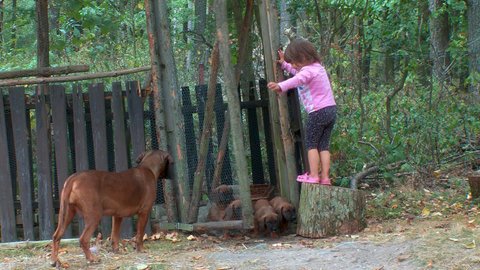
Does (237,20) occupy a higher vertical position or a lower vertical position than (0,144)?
higher

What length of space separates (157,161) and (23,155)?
6.56ft

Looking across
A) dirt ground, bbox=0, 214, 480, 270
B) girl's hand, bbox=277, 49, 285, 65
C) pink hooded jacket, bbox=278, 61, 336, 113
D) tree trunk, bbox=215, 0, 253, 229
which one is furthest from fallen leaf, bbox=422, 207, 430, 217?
girl's hand, bbox=277, 49, 285, 65

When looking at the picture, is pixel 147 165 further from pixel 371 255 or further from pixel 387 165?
pixel 387 165

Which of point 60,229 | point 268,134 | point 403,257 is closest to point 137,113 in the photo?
point 268,134

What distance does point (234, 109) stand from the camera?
831 cm

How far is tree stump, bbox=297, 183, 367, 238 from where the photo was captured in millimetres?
7957

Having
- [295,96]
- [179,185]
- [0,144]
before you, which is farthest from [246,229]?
[0,144]

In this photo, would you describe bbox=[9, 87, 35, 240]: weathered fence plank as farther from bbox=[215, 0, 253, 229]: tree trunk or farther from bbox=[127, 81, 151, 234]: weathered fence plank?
bbox=[215, 0, 253, 229]: tree trunk

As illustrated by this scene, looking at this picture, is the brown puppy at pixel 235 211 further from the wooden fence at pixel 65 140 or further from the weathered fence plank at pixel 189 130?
the weathered fence plank at pixel 189 130

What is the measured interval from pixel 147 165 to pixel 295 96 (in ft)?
6.26

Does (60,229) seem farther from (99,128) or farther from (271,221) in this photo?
(271,221)

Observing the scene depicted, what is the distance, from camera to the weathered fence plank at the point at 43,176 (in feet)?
29.4

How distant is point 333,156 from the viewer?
35.8 ft

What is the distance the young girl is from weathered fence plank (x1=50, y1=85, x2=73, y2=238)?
2581 millimetres
